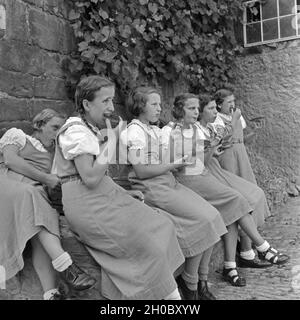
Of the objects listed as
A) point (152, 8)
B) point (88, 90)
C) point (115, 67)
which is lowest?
point (88, 90)

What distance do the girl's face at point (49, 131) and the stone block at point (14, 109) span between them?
0.37 metres

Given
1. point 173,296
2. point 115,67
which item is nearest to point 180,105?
point 115,67

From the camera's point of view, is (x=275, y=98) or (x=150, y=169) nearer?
(x=150, y=169)

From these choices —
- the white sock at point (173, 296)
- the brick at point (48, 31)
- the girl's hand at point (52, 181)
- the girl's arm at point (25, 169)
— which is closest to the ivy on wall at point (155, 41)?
the brick at point (48, 31)

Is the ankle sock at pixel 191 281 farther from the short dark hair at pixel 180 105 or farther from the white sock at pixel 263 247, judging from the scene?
the short dark hair at pixel 180 105

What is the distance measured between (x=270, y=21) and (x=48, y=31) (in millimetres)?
3202

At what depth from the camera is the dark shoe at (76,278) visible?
2430mm

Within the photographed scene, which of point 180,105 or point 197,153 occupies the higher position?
point 180,105

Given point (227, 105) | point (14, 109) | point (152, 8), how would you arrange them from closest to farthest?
1. point (14, 109)
2. point (227, 105)
3. point (152, 8)

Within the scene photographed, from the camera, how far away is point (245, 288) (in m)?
3.25

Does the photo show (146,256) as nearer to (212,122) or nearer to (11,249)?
(11,249)

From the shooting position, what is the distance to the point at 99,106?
8.71 ft

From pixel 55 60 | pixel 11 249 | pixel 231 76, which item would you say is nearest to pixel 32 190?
pixel 11 249

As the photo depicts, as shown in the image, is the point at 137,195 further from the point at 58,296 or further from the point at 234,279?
the point at 234,279
